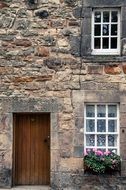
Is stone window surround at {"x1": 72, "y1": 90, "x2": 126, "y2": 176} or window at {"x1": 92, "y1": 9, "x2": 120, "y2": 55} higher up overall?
window at {"x1": 92, "y1": 9, "x2": 120, "y2": 55}

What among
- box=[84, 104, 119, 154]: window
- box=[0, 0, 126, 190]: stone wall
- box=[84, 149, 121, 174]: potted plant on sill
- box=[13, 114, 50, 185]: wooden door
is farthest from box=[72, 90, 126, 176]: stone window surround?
box=[13, 114, 50, 185]: wooden door

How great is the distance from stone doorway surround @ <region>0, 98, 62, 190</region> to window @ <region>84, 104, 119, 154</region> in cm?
78

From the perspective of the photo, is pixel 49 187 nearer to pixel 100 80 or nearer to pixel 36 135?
pixel 36 135

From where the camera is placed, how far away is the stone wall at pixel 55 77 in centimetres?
1114

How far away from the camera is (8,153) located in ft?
36.8

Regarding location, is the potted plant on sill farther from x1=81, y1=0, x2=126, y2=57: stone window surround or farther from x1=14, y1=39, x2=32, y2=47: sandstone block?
x1=14, y1=39, x2=32, y2=47: sandstone block

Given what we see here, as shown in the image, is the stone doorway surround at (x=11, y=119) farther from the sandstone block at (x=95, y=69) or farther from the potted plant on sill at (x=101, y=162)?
the sandstone block at (x=95, y=69)

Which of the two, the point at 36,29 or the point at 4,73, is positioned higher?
the point at 36,29

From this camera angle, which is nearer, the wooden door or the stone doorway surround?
the stone doorway surround

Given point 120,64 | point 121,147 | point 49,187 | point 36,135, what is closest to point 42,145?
point 36,135

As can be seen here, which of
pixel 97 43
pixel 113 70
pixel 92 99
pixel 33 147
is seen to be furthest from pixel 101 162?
pixel 97 43

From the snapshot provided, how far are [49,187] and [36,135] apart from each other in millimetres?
1337

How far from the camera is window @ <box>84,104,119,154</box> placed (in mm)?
11234

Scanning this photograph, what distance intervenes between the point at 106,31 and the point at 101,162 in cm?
323
